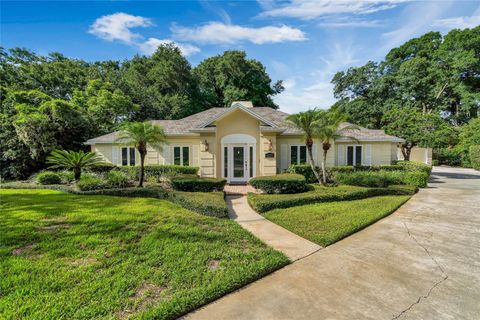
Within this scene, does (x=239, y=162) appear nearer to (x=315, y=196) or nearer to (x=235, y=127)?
(x=235, y=127)

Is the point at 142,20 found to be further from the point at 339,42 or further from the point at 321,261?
the point at 321,261

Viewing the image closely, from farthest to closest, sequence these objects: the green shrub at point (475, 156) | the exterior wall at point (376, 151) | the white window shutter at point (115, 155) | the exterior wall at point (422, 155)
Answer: the exterior wall at point (422, 155) < the green shrub at point (475, 156) < the white window shutter at point (115, 155) < the exterior wall at point (376, 151)

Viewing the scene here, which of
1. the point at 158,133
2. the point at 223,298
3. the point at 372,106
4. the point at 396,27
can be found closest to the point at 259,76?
the point at 372,106

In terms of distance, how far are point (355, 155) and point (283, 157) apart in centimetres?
574

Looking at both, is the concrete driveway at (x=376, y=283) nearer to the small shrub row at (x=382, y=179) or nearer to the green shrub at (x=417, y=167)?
the small shrub row at (x=382, y=179)

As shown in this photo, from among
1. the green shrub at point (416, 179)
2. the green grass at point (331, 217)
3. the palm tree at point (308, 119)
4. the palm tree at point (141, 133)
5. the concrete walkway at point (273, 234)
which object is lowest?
the concrete walkway at point (273, 234)

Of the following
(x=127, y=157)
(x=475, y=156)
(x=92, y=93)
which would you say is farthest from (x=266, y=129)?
(x=475, y=156)

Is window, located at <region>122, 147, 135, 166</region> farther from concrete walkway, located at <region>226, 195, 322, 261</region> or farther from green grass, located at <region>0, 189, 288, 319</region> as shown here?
concrete walkway, located at <region>226, 195, 322, 261</region>

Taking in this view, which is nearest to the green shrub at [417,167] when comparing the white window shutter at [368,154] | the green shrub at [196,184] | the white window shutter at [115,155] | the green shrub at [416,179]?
the green shrub at [416,179]

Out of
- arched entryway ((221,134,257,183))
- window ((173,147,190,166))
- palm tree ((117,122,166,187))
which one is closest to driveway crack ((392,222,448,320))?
arched entryway ((221,134,257,183))

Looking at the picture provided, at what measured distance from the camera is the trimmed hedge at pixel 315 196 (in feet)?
Result: 28.2

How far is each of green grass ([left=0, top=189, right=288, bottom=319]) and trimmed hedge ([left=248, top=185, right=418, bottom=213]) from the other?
6.88 feet

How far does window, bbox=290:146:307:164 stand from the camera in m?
15.5

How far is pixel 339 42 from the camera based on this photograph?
12.7m
